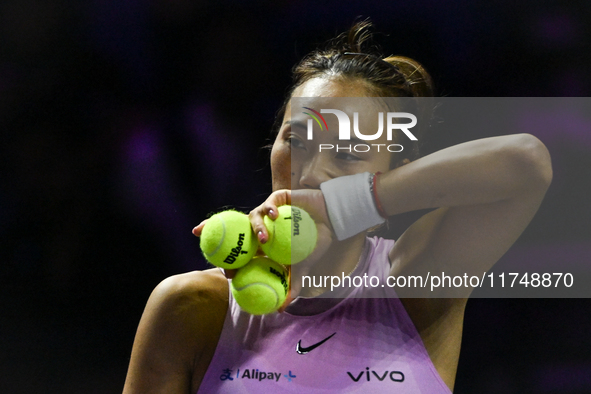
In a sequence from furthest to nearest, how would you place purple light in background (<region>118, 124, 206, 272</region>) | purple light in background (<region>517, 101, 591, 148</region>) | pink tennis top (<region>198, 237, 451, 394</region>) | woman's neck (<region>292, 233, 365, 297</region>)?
purple light in background (<region>118, 124, 206, 272</region>) < purple light in background (<region>517, 101, 591, 148</region>) < woman's neck (<region>292, 233, 365, 297</region>) < pink tennis top (<region>198, 237, 451, 394</region>)

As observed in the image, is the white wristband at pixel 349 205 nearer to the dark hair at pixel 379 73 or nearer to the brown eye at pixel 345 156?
the brown eye at pixel 345 156

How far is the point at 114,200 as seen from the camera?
1701 mm

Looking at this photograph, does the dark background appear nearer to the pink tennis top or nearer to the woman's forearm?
the pink tennis top

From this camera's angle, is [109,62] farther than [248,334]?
Yes

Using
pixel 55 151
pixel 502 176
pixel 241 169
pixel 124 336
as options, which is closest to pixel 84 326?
pixel 124 336

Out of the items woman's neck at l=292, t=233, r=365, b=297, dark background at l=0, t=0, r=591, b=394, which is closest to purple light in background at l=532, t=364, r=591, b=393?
dark background at l=0, t=0, r=591, b=394

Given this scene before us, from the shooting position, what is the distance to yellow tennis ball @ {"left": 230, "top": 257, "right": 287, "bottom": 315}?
0.73 m

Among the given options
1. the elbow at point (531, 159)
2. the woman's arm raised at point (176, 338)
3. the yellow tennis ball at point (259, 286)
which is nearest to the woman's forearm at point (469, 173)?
the elbow at point (531, 159)

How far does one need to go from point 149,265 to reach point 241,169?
0.51m

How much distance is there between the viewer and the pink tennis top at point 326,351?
2.85 feet

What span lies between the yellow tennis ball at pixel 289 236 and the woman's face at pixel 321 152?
0.16m

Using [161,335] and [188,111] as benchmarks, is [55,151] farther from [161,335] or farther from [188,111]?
[161,335]

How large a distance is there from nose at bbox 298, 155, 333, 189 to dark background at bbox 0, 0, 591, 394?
2.16 ft

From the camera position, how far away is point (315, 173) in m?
0.90
